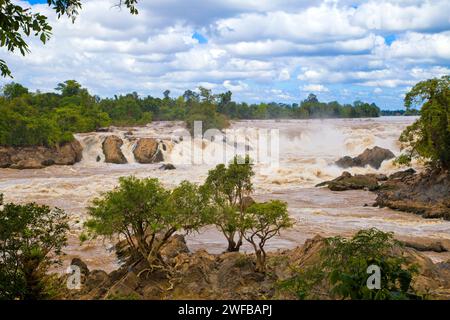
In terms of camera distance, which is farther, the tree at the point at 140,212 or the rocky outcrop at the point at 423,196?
the rocky outcrop at the point at 423,196

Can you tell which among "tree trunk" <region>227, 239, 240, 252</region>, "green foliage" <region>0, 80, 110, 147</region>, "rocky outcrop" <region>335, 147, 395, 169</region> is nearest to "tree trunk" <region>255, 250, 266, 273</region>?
"tree trunk" <region>227, 239, 240, 252</region>

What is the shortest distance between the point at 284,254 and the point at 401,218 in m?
9.13

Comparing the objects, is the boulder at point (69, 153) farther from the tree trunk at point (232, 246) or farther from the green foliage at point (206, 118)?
the tree trunk at point (232, 246)

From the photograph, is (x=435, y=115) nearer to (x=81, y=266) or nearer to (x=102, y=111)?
(x=81, y=266)

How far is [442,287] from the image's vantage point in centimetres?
1102

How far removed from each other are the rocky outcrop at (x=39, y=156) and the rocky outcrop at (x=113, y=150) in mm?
2615

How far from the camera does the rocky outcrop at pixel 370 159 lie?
3853 cm

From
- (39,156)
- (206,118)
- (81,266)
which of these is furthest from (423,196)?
(206,118)

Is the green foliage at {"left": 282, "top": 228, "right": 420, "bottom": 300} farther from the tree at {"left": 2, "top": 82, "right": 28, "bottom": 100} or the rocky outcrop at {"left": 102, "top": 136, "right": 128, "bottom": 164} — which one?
the tree at {"left": 2, "top": 82, "right": 28, "bottom": 100}

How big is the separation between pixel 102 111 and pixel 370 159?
52.3 metres

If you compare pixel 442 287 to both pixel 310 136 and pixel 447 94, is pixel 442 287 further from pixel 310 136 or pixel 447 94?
pixel 310 136

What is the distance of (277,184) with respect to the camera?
3388cm

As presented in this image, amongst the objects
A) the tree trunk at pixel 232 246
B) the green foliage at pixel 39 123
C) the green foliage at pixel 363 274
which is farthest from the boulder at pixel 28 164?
the green foliage at pixel 363 274
